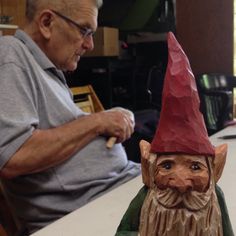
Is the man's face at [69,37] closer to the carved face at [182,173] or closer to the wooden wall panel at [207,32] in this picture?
the carved face at [182,173]

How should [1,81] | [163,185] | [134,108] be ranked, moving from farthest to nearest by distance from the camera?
[134,108] < [1,81] < [163,185]

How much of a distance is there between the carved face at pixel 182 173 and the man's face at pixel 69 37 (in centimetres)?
85

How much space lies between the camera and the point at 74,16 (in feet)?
4.01

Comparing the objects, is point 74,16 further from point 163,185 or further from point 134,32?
point 134,32

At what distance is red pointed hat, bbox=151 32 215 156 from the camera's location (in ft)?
1.46

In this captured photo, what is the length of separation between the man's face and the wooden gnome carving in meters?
0.80

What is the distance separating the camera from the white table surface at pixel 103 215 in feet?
2.39

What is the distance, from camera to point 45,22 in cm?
120

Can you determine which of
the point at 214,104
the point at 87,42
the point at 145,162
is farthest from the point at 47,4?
the point at 214,104

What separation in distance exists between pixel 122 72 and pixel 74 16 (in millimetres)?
1931

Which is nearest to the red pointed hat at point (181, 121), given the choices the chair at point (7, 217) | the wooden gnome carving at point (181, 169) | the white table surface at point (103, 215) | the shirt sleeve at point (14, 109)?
the wooden gnome carving at point (181, 169)

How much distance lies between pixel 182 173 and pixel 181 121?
59 mm

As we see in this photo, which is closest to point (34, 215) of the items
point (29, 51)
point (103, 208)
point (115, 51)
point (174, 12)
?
point (103, 208)

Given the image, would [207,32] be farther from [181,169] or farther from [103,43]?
[181,169]
